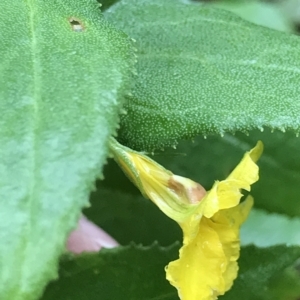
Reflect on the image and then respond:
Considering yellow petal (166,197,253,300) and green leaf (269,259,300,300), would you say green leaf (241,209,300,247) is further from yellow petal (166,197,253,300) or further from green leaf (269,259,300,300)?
yellow petal (166,197,253,300)

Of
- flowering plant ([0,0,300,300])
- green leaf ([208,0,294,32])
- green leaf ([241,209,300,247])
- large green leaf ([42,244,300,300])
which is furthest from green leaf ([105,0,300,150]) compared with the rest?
green leaf ([208,0,294,32])

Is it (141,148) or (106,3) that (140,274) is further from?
(106,3)

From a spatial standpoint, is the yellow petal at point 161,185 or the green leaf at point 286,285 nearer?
the yellow petal at point 161,185

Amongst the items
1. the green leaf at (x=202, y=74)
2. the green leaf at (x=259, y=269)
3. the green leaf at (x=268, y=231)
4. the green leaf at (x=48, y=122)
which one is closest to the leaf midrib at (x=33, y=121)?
the green leaf at (x=48, y=122)

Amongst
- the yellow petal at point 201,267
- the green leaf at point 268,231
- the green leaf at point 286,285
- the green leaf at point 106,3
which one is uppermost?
the green leaf at point 106,3

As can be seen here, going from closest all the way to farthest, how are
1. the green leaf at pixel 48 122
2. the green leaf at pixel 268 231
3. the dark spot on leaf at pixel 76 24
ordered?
the green leaf at pixel 48 122 < the dark spot on leaf at pixel 76 24 < the green leaf at pixel 268 231

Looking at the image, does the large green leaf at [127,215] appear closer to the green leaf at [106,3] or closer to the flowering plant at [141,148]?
the flowering plant at [141,148]

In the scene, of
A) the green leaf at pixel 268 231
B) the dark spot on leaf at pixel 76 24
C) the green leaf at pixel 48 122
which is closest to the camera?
the green leaf at pixel 48 122

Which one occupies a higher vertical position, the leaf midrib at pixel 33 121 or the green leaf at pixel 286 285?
the leaf midrib at pixel 33 121

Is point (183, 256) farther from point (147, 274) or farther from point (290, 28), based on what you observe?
point (290, 28)
